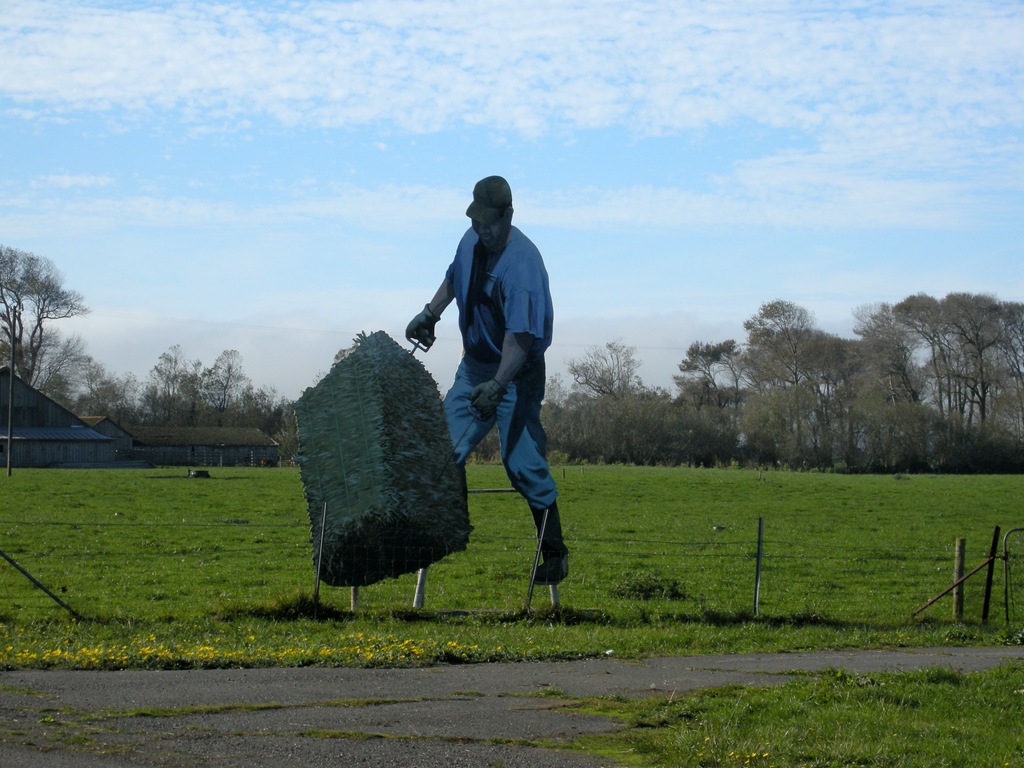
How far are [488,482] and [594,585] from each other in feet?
99.4

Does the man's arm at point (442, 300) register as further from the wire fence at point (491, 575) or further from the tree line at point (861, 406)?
the tree line at point (861, 406)

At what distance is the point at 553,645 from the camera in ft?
41.2

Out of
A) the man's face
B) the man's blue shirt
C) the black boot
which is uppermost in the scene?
the man's face

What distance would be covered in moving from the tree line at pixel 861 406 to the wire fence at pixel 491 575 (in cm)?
4433

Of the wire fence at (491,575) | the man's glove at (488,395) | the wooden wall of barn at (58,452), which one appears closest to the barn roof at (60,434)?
the wooden wall of barn at (58,452)

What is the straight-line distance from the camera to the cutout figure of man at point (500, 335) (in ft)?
46.0

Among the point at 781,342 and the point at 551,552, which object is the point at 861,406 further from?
the point at 551,552

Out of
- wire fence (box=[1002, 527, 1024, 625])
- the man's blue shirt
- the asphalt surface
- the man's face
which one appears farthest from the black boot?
wire fence (box=[1002, 527, 1024, 625])

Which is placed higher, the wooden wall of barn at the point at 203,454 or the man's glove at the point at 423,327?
the man's glove at the point at 423,327

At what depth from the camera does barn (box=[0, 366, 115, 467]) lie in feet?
260

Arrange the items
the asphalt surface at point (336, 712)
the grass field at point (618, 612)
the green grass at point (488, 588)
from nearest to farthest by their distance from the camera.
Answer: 1. the asphalt surface at point (336, 712)
2. the grass field at point (618, 612)
3. the green grass at point (488, 588)

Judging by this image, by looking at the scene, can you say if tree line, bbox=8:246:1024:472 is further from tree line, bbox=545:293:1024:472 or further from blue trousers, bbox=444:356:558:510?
blue trousers, bbox=444:356:558:510

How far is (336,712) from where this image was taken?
350 inches

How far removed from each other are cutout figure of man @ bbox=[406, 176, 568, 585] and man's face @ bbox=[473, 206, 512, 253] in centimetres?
1
